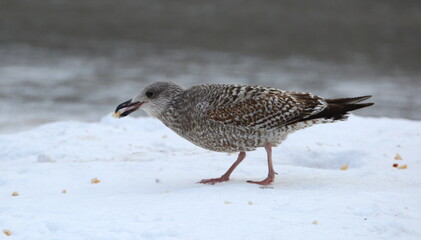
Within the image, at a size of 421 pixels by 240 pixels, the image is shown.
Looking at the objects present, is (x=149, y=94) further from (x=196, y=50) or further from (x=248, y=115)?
(x=196, y=50)

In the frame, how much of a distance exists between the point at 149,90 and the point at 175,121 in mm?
474

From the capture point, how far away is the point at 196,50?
75.0 feet

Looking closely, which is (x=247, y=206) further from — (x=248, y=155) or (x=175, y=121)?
(x=248, y=155)

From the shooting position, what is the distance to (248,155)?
8547mm

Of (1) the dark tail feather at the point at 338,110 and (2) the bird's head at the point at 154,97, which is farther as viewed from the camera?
(2) the bird's head at the point at 154,97

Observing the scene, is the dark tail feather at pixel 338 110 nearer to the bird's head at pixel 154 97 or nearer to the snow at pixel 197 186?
the snow at pixel 197 186

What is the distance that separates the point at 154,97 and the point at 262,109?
126cm

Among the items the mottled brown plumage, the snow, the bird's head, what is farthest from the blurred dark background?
the mottled brown plumage

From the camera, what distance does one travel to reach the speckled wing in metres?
6.63

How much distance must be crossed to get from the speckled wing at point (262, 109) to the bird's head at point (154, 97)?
A: 62 cm

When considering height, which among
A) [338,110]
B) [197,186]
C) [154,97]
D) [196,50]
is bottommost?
[197,186]

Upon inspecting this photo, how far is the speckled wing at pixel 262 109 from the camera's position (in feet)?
21.8

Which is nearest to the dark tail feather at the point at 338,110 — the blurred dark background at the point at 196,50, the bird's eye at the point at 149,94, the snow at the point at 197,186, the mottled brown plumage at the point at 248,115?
the mottled brown plumage at the point at 248,115

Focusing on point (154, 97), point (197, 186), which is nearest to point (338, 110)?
point (197, 186)
